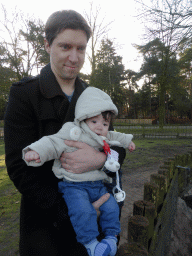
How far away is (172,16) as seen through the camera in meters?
7.41

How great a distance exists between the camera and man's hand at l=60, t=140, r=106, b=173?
146cm

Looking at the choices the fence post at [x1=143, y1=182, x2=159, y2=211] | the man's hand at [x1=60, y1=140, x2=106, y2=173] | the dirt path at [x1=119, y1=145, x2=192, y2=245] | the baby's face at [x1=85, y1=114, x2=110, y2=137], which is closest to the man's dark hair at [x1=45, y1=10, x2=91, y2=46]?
the baby's face at [x1=85, y1=114, x2=110, y2=137]

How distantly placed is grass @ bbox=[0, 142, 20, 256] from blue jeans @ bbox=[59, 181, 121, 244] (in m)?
1.90

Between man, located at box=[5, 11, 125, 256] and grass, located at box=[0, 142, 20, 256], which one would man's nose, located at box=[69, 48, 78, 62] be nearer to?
man, located at box=[5, 11, 125, 256]

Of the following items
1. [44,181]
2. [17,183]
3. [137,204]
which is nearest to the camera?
[17,183]

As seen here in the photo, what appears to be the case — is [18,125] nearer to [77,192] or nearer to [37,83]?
[37,83]

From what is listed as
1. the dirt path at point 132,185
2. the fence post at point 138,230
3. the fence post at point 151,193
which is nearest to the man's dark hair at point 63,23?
the fence post at point 138,230

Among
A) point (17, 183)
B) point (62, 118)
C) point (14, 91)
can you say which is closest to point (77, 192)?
point (17, 183)

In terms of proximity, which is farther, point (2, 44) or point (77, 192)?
point (2, 44)

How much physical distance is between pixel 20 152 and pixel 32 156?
159 millimetres

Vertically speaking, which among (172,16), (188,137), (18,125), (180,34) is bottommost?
(188,137)

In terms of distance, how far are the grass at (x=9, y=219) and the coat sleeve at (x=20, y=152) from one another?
1899 millimetres

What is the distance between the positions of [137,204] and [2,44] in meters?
19.2

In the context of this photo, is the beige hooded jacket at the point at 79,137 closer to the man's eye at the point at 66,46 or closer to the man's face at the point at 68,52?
the man's face at the point at 68,52
